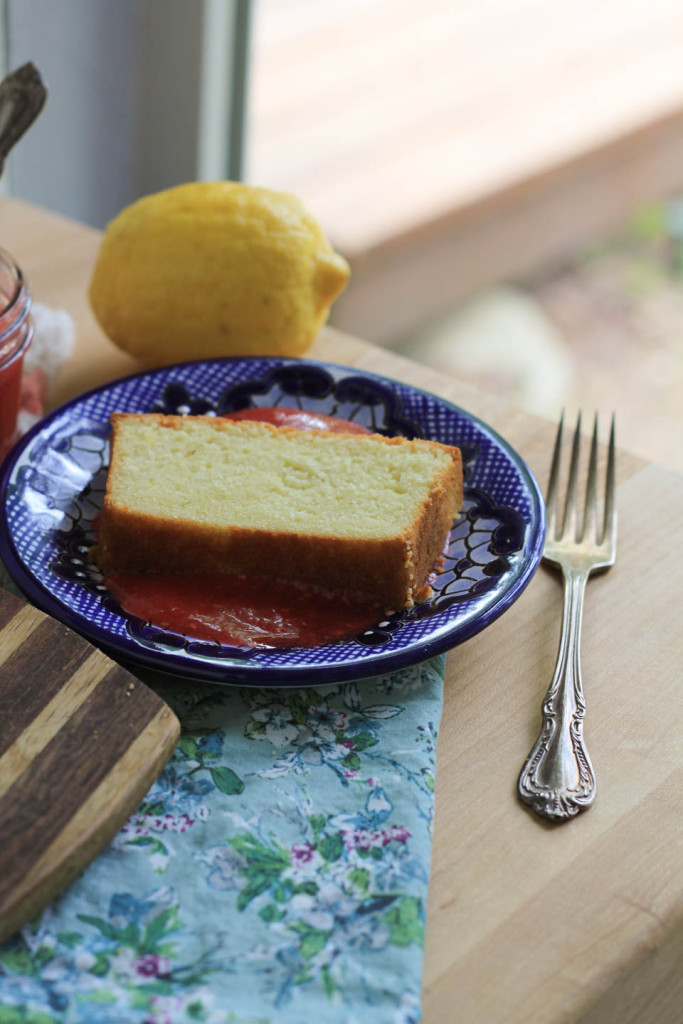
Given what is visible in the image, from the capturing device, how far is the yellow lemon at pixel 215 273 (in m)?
1.12

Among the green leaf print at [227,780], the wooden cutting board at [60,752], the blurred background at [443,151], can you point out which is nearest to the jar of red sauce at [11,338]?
the wooden cutting board at [60,752]

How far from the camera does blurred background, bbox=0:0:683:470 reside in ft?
6.95

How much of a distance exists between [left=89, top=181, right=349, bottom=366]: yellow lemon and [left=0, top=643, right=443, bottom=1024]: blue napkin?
1.55 ft

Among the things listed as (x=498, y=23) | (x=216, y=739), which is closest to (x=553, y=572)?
(x=216, y=739)

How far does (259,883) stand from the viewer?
0.67 meters

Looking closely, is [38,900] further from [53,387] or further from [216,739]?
[53,387]

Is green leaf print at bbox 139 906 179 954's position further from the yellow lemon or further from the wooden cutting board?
the yellow lemon

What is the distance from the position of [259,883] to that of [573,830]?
0.22m

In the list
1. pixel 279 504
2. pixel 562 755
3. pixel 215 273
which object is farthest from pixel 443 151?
pixel 562 755

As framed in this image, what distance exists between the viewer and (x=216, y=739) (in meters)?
0.78

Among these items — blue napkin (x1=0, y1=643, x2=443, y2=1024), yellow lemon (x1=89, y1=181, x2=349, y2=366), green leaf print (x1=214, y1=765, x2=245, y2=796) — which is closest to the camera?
blue napkin (x1=0, y1=643, x2=443, y2=1024)

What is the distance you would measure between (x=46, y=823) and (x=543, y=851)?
1.07 feet

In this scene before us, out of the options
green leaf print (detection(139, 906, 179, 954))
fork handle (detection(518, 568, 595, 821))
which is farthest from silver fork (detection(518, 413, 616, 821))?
green leaf print (detection(139, 906, 179, 954))

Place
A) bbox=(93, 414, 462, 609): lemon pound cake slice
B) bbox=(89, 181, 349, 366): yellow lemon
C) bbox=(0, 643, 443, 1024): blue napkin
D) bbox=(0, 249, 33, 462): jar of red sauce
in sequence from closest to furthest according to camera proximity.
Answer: bbox=(0, 643, 443, 1024): blue napkin, bbox=(93, 414, 462, 609): lemon pound cake slice, bbox=(0, 249, 33, 462): jar of red sauce, bbox=(89, 181, 349, 366): yellow lemon
